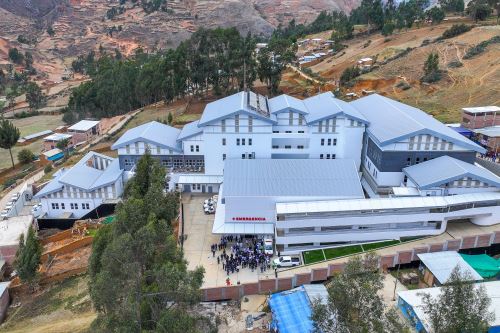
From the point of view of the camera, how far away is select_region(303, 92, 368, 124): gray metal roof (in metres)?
38.1

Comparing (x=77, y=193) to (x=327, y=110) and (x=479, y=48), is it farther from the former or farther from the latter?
(x=479, y=48)

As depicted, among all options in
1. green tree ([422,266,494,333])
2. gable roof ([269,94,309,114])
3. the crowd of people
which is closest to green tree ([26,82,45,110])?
gable roof ([269,94,309,114])

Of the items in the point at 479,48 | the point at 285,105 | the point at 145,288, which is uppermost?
the point at 479,48

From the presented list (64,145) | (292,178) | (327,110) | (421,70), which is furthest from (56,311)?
(421,70)

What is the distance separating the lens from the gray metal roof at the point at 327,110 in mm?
38125

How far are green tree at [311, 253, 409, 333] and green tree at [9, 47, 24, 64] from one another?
138471 mm

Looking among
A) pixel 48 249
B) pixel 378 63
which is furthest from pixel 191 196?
pixel 378 63

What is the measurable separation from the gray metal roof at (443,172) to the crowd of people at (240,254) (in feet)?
44.0

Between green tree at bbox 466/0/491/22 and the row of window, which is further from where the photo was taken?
green tree at bbox 466/0/491/22

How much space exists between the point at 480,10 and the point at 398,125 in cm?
6511

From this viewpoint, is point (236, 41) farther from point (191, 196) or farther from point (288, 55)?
point (191, 196)

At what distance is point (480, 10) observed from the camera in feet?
278

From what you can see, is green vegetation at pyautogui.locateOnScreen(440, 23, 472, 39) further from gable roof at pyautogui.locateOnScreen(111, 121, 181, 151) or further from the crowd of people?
the crowd of people

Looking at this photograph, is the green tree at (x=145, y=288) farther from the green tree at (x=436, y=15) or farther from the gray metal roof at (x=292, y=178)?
the green tree at (x=436, y=15)
